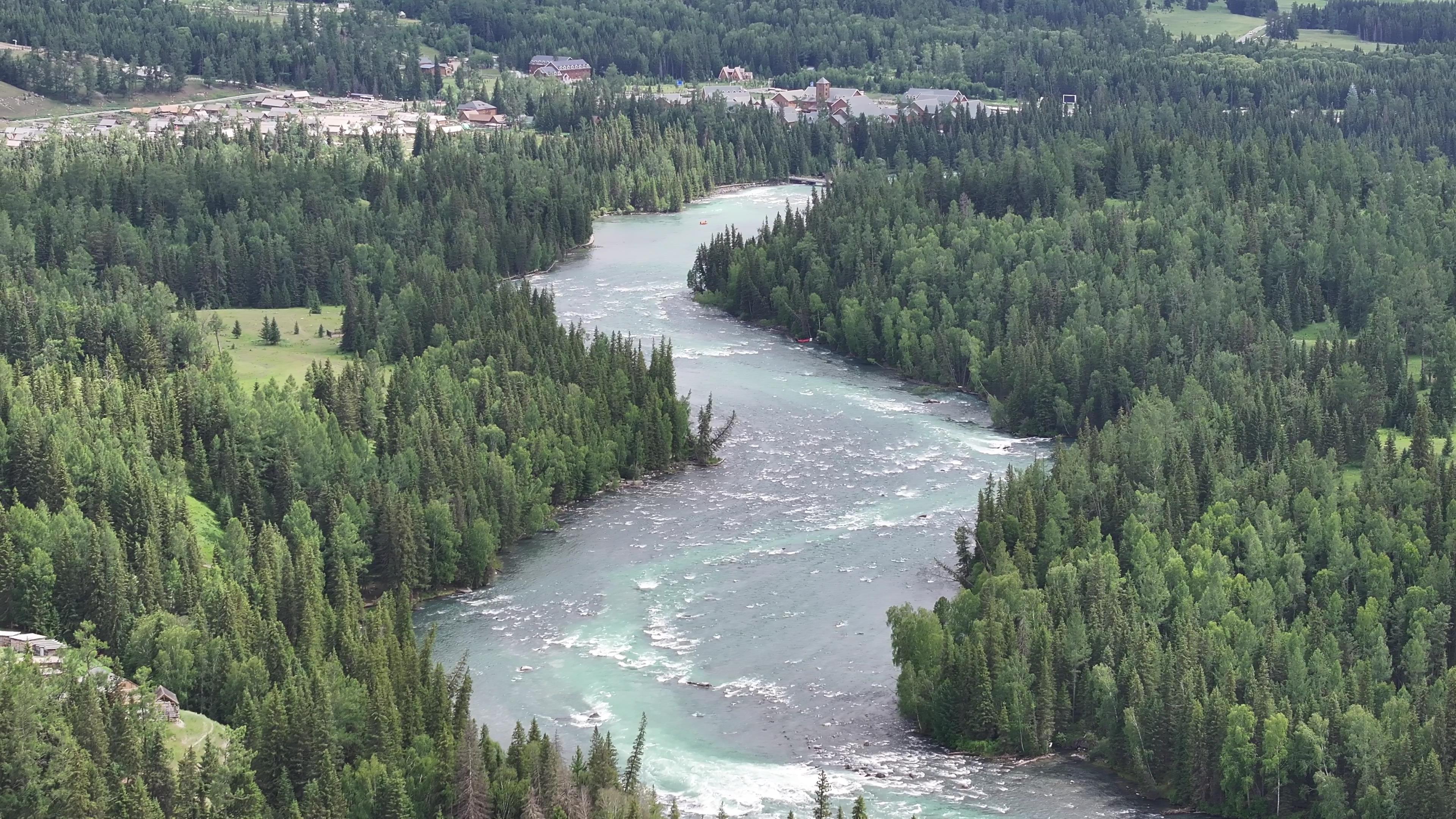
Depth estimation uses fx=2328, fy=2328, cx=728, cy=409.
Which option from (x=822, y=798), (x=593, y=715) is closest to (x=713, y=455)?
(x=593, y=715)

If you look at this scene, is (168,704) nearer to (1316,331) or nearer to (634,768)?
(634,768)

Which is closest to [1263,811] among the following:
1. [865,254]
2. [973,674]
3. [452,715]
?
[973,674]

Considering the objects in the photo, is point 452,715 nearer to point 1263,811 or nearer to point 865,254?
point 1263,811

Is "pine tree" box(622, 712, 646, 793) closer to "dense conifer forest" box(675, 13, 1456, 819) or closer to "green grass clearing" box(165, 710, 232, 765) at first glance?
"dense conifer forest" box(675, 13, 1456, 819)

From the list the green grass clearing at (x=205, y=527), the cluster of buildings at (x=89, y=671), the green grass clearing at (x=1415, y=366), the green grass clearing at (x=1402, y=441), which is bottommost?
the cluster of buildings at (x=89, y=671)

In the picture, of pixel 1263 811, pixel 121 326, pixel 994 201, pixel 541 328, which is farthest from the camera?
pixel 994 201

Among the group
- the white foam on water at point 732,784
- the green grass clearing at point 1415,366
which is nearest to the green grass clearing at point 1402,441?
the green grass clearing at point 1415,366

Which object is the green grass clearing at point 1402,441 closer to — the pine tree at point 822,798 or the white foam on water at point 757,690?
the white foam on water at point 757,690
